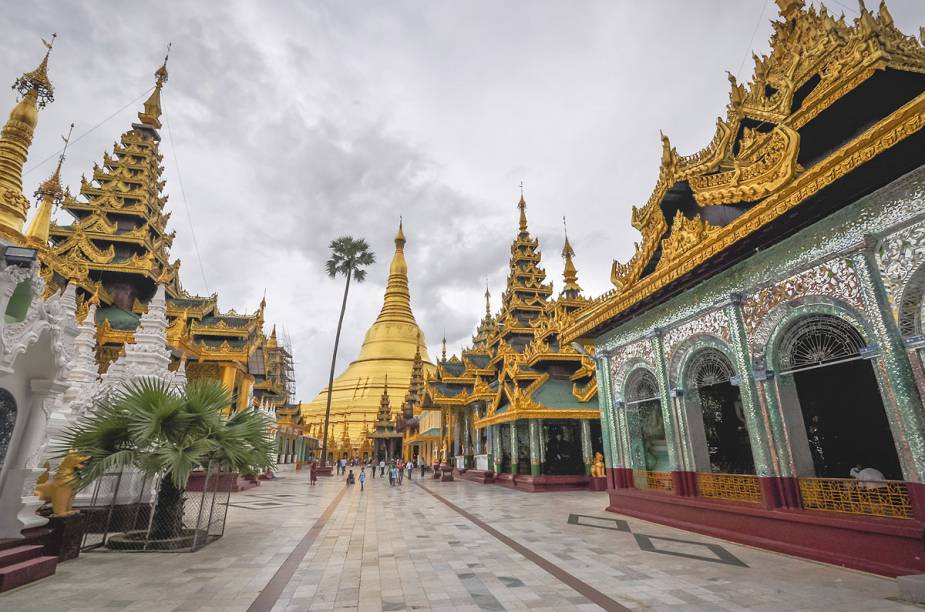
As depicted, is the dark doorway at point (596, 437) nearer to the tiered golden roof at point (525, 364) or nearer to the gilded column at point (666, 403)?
the tiered golden roof at point (525, 364)

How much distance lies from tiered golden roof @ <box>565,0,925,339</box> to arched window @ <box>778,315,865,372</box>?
1.56m

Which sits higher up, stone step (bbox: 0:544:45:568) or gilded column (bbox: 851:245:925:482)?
gilded column (bbox: 851:245:925:482)

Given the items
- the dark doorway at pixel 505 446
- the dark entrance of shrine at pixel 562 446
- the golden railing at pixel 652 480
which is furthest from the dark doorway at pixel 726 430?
the dark doorway at pixel 505 446

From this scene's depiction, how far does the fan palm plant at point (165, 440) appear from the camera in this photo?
7.44 meters

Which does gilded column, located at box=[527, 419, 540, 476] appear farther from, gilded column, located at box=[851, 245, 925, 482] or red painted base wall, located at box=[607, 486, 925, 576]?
gilded column, located at box=[851, 245, 925, 482]

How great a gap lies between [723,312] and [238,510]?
13453 millimetres

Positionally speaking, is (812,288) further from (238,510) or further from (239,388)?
(239,388)

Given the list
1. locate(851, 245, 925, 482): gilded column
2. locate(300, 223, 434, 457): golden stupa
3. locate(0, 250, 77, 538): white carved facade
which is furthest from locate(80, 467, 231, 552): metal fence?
locate(300, 223, 434, 457): golden stupa

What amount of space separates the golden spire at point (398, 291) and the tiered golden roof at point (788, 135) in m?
50.2

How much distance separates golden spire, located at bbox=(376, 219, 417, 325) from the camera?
59.5 meters

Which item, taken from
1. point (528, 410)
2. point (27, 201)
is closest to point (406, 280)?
point (528, 410)

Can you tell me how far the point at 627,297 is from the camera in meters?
11.2

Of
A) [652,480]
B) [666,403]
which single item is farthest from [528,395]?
[666,403]

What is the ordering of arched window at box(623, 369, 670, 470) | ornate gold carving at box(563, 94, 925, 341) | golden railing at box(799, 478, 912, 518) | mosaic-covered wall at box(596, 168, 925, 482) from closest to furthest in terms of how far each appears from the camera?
ornate gold carving at box(563, 94, 925, 341), mosaic-covered wall at box(596, 168, 925, 482), golden railing at box(799, 478, 912, 518), arched window at box(623, 369, 670, 470)
